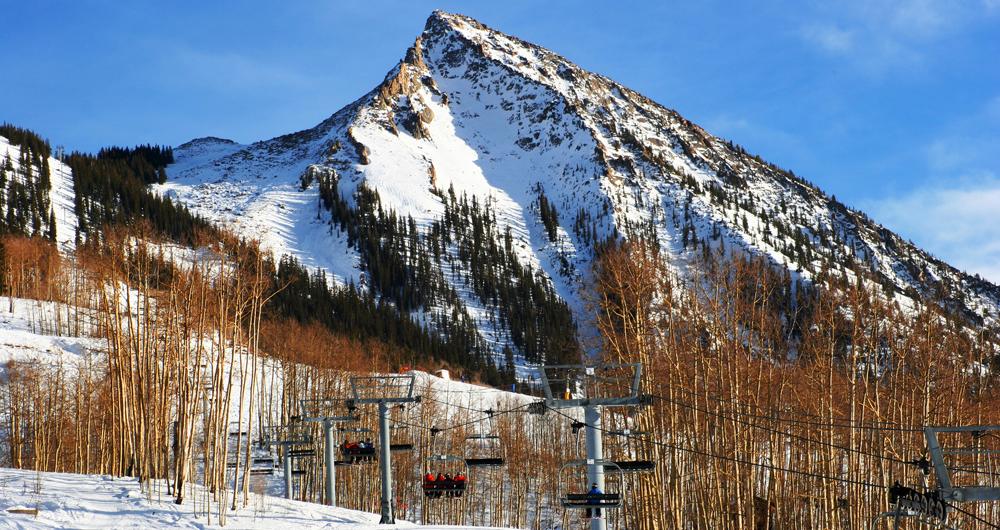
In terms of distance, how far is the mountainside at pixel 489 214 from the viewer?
129500 millimetres

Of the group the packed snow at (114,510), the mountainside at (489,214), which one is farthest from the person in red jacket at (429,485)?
the mountainside at (489,214)

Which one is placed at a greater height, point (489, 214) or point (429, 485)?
point (489, 214)

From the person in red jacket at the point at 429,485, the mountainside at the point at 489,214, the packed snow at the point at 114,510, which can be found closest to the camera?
the packed snow at the point at 114,510

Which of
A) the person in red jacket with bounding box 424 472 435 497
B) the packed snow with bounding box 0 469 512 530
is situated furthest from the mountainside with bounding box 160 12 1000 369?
the packed snow with bounding box 0 469 512 530

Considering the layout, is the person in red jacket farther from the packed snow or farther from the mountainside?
the mountainside

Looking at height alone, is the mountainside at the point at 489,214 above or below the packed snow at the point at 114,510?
above

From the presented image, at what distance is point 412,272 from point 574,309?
93.2 ft

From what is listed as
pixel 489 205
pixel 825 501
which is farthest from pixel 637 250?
pixel 489 205

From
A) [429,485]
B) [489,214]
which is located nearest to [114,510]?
[429,485]

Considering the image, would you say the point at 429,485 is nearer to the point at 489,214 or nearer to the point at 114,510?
the point at 114,510

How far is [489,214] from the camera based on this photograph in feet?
527

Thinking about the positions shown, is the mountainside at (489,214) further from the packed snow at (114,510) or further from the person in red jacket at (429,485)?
the packed snow at (114,510)

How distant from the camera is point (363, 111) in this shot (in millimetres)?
179250

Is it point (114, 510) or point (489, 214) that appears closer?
point (114, 510)
